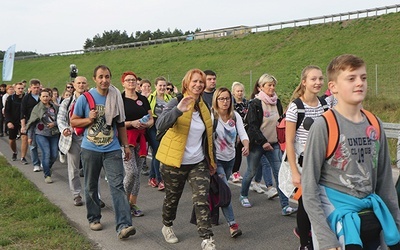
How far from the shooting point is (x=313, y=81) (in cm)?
469

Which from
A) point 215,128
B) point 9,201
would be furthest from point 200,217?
point 9,201

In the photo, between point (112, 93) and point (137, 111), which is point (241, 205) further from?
point (112, 93)

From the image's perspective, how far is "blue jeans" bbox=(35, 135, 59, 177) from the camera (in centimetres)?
918

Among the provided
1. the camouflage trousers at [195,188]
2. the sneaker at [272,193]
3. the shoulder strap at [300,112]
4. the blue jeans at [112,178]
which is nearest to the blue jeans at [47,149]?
the blue jeans at [112,178]

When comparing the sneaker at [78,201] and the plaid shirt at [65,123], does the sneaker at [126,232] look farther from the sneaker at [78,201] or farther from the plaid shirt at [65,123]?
the plaid shirt at [65,123]

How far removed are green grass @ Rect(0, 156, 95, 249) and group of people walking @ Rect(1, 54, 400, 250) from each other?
18.2 inches

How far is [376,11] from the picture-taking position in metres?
40.8

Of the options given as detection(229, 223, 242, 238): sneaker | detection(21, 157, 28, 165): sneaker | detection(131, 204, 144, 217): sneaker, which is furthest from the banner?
detection(229, 223, 242, 238): sneaker

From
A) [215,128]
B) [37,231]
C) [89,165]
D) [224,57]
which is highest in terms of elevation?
[224,57]

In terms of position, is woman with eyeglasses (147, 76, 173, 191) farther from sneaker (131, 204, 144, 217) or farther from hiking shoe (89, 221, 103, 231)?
hiking shoe (89, 221, 103, 231)

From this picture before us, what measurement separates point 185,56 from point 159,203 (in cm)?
4215

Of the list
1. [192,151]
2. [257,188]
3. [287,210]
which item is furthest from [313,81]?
[257,188]

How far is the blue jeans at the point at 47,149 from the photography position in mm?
9180

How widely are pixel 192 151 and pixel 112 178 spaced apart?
1.13m
